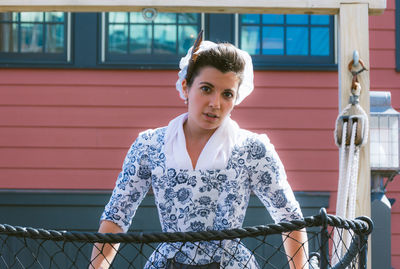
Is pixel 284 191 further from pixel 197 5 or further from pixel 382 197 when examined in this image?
pixel 382 197

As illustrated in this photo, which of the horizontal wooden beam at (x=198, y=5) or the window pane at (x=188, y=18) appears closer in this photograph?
the horizontal wooden beam at (x=198, y=5)

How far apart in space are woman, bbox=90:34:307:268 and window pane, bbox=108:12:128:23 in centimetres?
353

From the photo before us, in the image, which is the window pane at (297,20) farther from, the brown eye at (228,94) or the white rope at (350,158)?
the brown eye at (228,94)

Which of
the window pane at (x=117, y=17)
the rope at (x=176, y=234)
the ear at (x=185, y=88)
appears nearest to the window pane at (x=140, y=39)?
the window pane at (x=117, y=17)

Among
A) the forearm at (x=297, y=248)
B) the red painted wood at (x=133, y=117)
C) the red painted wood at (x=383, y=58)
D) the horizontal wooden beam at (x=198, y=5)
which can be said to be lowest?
the forearm at (x=297, y=248)

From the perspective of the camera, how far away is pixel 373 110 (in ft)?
11.9

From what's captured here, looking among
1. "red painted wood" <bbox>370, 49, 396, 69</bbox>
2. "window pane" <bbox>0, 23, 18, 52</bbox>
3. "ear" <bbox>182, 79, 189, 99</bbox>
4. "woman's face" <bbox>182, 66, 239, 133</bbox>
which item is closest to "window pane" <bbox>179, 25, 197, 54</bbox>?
"window pane" <bbox>0, 23, 18, 52</bbox>

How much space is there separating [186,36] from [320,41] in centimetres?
A: 114

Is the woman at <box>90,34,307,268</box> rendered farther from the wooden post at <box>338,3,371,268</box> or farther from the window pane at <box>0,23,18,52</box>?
the window pane at <box>0,23,18,52</box>

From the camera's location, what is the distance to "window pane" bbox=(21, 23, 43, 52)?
204 inches

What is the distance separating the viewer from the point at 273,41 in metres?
5.21

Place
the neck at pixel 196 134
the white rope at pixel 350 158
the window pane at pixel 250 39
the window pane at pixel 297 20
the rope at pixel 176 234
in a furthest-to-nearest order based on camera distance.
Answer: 1. the window pane at pixel 297 20
2. the window pane at pixel 250 39
3. the white rope at pixel 350 158
4. the neck at pixel 196 134
5. the rope at pixel 176 234

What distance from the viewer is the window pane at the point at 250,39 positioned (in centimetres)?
515

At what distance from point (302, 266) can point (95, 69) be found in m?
3.64
